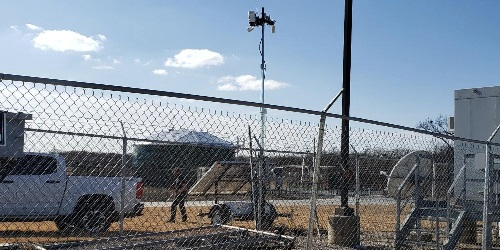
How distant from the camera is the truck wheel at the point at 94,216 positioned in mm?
9936

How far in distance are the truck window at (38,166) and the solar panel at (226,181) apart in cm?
283

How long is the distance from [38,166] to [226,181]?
3600 millimetres

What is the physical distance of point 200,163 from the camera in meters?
8.71

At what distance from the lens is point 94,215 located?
10.7 metres

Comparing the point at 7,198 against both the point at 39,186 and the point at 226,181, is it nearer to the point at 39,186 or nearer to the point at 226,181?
the point at 39,186

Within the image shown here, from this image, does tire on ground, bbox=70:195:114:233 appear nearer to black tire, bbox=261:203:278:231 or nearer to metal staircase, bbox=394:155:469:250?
black tire, bbox=261:203:278:231

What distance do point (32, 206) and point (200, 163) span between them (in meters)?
4.13

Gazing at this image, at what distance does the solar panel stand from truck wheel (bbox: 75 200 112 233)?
1.64 metres

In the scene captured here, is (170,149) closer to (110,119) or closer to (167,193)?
(167,193)

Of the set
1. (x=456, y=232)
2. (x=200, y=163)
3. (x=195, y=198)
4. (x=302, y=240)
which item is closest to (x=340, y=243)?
(x=302, y=240)

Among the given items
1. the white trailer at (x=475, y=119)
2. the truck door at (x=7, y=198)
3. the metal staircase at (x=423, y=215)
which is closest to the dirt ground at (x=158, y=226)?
the truck door at (x=7, y=198)

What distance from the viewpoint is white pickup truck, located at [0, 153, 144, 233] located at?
10.5m

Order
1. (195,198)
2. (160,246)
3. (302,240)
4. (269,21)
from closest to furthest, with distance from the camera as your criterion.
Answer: (160,246)
(195,198)
(302,240)
(269,21)

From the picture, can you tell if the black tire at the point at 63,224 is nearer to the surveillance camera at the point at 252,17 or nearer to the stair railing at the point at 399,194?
the stair railing at the point at 399,194
